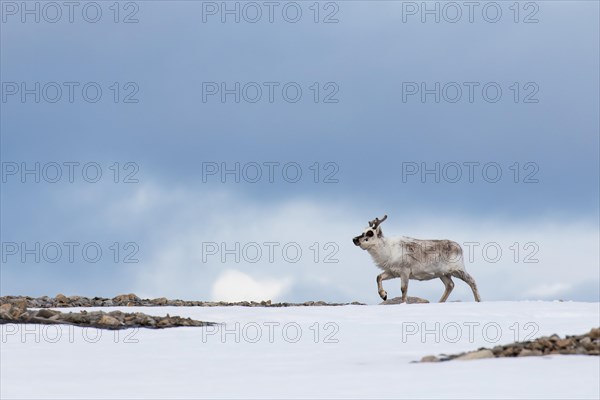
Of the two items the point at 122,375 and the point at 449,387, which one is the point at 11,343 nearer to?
the point at 122,375

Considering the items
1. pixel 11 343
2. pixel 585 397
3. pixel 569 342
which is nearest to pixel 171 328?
pixel 11 343

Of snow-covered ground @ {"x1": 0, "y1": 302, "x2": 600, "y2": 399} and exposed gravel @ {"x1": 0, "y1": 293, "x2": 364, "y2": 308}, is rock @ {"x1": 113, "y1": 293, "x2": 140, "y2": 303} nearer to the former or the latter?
exposed gravel @ {"x1": 0, "y1": 293, "x2": 364, "y2": 308}

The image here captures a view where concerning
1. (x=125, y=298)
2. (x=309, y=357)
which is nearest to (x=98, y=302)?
(x=125, y=298)

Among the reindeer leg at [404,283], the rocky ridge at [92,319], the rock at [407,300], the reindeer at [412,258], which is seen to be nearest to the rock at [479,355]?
the rocky ridge at [92,319]

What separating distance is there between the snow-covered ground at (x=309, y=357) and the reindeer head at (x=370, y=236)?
4.18 m

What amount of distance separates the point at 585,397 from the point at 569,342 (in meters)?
2.90

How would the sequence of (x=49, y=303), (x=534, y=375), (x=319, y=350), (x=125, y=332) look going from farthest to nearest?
1. (x=49, y=303)
2. (x=125, y=332)
3. (x=319, y=350)
4. (x=534, y=375)

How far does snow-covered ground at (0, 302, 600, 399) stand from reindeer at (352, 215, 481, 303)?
367 centimetres

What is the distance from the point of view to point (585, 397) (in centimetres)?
768

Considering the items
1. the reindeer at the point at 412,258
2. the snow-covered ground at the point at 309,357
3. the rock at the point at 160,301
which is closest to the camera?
the snow-covered ground at the point at 309,357

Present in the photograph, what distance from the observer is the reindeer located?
21688mm

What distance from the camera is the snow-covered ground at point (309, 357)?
328 inches

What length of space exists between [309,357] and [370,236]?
35.8ft

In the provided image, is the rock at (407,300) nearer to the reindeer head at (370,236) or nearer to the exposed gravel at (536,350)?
the reindeer head at (370,236)
